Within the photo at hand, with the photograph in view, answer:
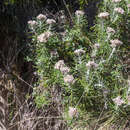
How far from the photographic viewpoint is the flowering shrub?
1566mm

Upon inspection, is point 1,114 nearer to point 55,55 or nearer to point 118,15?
point 55,55

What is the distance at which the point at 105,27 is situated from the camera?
5.98 ft

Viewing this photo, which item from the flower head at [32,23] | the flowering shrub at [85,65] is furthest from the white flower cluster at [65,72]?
the flower head at [32,23]

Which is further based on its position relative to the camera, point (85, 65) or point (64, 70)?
point (85, 65)

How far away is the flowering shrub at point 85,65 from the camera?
5.14 ft

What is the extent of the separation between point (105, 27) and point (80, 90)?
615 mm

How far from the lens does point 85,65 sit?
1.62m

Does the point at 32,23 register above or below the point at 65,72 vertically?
above

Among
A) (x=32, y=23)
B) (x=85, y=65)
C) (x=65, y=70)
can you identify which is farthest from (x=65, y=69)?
(x=32, y=23)

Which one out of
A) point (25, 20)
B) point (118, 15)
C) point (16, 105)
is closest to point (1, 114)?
point (16, 105)

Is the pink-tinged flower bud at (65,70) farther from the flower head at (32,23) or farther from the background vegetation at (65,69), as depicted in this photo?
the flower head at (32,23)

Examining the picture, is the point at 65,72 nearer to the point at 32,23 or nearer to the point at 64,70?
the point at 64,70

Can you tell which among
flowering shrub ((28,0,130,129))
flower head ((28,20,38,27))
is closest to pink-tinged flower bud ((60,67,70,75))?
flowering shrub ((28,0,130,129))

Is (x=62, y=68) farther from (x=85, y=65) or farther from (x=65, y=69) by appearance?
(x=85, y=65)
